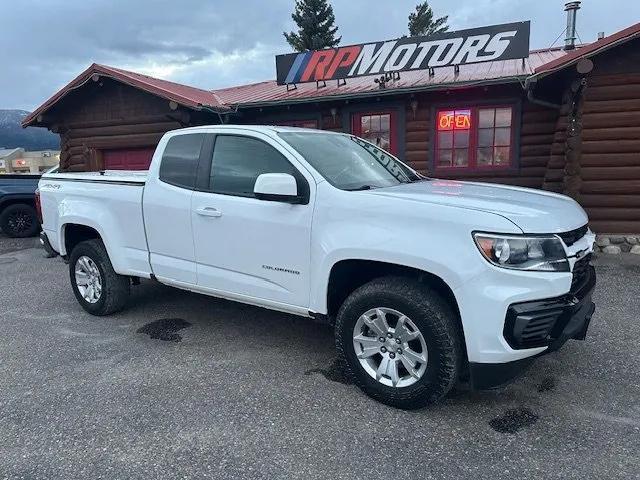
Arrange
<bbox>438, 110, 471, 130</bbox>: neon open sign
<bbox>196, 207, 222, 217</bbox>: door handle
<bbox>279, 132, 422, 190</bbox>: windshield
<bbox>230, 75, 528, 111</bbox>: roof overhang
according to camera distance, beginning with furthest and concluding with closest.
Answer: <bbox>438, 110, 471, 130</bbox>: neon open sign → <bbox>230, 75, 528, 111</bbox>: roof overhang → <bbox>196, 207, 222, 217</bbox>: door handle → <bbox>279, 132, 422, 190</bbox>: windshield

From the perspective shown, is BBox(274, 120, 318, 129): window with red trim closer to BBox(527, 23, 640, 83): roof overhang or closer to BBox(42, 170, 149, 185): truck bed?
BBox(527, 23, 640, 83): roof overhang

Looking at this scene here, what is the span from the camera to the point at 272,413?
10.1ft

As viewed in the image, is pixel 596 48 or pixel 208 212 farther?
pixel 596 48

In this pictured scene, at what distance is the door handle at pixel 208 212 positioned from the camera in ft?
12.3

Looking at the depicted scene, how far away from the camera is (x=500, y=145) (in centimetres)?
942

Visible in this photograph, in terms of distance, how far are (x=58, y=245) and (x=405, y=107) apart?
23.7 ft

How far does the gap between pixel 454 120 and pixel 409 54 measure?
1.65 metres

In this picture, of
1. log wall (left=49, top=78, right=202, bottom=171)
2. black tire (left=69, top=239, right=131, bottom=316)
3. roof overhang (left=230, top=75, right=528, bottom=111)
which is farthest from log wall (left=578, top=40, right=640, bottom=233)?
log wall (left=49, top=78, right=202, bottom=171)

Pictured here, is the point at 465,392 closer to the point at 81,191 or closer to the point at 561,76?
the point at 81,191

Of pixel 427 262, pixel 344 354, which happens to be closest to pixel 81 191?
pixel 344 354

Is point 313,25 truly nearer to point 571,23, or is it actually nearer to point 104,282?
point 571,23

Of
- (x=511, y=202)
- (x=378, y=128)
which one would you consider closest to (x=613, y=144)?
(x=378, y=128)

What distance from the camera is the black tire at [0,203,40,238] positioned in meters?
10.6

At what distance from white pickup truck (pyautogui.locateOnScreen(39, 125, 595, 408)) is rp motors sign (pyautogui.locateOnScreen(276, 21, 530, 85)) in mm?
5960
